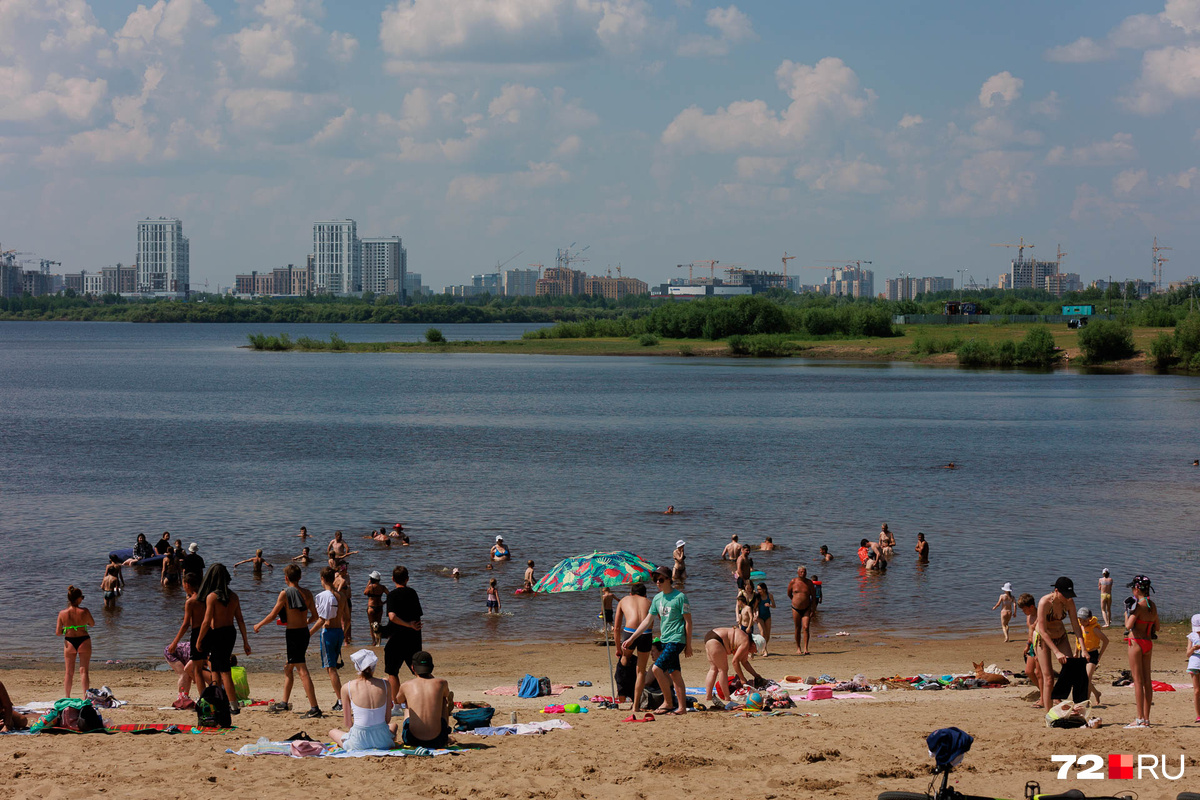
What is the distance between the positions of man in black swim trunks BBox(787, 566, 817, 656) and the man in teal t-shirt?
6.74 meters

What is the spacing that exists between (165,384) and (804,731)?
98.8 metres

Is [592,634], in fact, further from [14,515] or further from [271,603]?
[14,515]

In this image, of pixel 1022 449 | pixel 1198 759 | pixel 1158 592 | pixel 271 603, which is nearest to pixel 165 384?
pixel 1022 449

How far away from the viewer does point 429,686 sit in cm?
1198

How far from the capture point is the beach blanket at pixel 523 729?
1284cm

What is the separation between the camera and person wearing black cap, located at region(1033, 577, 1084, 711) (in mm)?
13836

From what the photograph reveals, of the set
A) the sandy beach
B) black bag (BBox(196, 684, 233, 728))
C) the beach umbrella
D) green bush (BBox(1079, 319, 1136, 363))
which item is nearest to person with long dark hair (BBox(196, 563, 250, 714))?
black bag (BBox(196, 684, 233, 728))

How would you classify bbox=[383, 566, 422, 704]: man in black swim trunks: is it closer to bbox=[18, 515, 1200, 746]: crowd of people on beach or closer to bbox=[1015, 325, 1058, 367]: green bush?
bbox=[18, 515, 1200, 746]: crowd of people on beach

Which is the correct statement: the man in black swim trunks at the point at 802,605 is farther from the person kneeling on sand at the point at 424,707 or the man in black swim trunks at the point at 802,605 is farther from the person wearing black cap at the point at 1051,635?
the person kneeling on sand at the point at 424,707

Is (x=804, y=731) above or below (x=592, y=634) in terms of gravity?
above

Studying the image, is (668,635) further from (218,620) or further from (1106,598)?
(1106,598)

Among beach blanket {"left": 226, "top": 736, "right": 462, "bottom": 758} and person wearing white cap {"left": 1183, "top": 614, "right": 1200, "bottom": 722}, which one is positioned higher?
person wearing white cap {"left": 1183, "top": 614, "right": 1200, "bottom": 722}

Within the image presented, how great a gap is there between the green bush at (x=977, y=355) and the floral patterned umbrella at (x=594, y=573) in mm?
121385

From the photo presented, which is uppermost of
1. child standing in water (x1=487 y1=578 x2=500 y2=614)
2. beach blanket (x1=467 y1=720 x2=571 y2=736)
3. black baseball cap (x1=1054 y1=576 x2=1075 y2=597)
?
black baseball cap (x1=1054 y1=576 x2=1075 y2=597)
